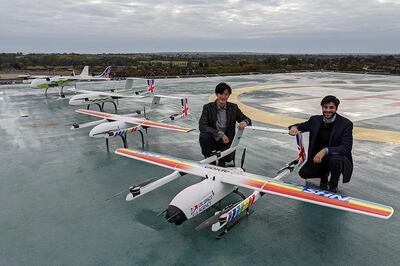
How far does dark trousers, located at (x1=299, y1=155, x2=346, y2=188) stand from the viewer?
7406 mm

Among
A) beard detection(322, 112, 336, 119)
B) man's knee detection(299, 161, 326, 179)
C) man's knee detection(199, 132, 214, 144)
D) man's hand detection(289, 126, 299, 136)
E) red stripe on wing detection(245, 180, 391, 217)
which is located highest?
beard detection(322, 112, 336, 119)

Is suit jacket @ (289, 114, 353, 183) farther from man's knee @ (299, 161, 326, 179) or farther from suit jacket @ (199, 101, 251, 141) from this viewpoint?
suit jacket @ (199, 101, 251, 141)

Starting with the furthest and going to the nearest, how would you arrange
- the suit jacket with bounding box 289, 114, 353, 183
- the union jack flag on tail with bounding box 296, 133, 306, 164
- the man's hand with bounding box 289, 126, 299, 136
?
the union jack flag on tail with bounding box 296, 133, 306, 164
the man's hand with bounding box 289, 126, 299, 136
the suit jacket with bounding box 289, 114, 353, 183

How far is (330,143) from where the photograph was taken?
756 cm

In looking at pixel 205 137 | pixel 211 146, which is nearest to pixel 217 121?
pixel 205 137

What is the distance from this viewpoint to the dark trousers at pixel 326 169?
7.41 metres

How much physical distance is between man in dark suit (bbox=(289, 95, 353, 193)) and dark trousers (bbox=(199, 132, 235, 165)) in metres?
2.34

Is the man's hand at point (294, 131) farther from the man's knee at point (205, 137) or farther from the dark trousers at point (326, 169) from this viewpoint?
the man's knee at point (205, 137)

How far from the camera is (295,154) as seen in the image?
479 inches

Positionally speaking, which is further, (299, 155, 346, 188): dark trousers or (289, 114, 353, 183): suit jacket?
(299, 155, 346, 188): dark trousers

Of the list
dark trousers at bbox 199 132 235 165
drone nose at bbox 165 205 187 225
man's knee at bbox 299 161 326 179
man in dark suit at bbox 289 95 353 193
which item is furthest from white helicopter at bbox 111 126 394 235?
dark trousers at bbox 199 132 235 165

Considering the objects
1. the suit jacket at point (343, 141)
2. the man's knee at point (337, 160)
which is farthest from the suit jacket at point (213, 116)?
the man's knee at point (337, 160)

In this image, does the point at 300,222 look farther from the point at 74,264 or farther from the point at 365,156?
the point at 365,156

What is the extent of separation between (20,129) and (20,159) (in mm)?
5729
